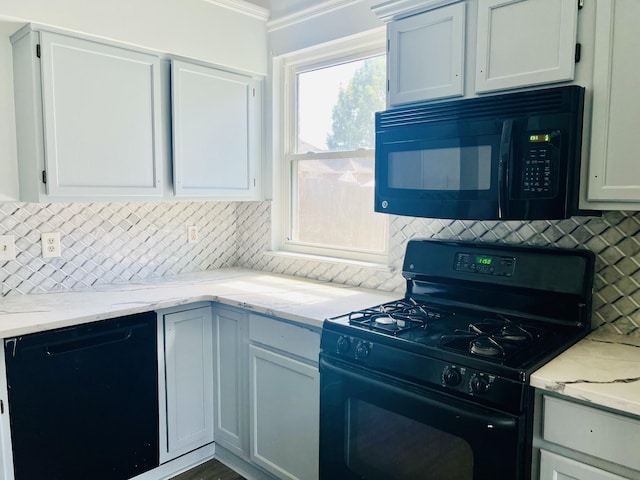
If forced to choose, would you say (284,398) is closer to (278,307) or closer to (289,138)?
(278,307)

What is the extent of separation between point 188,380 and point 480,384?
152 centimetres

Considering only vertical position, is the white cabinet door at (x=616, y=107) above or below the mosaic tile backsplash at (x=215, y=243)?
above

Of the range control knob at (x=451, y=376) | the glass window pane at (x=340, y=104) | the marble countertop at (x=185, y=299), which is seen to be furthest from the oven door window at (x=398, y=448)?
the glass window pane at (x=340, y=104)

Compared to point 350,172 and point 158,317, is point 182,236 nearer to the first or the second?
point 158,317

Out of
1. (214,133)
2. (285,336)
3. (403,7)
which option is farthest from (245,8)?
(285,336)

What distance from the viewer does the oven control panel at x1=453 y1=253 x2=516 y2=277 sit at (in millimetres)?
1849

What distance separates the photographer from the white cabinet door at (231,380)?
2314 millimetres

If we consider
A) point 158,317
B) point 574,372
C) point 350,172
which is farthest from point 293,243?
point 574,372

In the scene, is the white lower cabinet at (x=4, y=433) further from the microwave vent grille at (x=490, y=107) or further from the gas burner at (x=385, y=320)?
the microwave vent grille at (x=490, y=107)

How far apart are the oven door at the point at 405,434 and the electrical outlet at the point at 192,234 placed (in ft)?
4.88

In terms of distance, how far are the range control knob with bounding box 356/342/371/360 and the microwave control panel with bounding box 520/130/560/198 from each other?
0.70 metres

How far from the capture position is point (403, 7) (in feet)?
6.15

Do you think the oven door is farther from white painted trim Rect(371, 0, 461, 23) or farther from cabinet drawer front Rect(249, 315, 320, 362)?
white painted trim Rect(371, 0, 461, 23)

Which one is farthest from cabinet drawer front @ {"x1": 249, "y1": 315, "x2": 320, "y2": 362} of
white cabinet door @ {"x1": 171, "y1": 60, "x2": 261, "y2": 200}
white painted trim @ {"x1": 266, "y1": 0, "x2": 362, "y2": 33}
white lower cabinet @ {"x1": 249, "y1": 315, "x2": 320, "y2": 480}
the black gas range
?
white painted trim @ {"x1": 266, "y1": 0, "x2": 362, "y2": 33}
